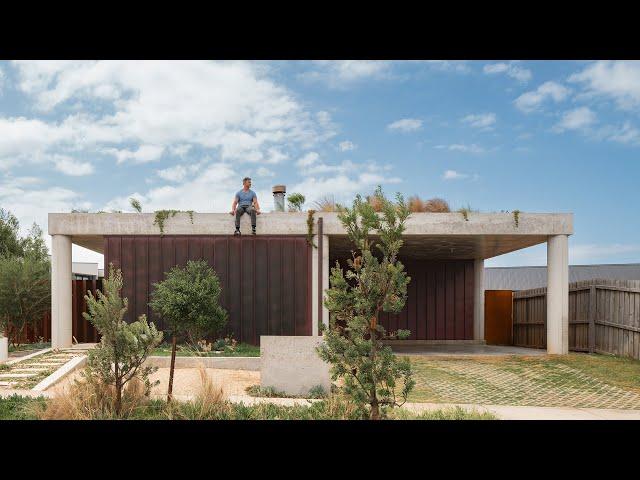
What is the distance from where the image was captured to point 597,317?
675 inches

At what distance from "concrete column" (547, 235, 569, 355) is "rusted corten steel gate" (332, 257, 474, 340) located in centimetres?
543

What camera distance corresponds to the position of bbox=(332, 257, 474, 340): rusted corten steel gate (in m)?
21.4

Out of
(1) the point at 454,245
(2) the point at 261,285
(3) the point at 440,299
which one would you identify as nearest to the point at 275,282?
(2) the point at 261,285

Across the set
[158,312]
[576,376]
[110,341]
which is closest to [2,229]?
[158,312]

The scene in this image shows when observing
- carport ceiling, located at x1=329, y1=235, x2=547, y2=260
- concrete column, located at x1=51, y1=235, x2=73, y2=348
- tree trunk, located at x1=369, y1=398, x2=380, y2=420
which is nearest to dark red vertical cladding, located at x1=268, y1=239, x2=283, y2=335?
carport ceiling, located at x1=329, y1=235, x2=547, y2=260

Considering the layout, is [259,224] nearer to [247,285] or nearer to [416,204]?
[247,285]

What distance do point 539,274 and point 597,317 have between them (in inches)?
902

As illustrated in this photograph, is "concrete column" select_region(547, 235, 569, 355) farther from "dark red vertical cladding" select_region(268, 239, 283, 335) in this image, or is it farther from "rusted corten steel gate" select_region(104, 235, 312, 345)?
"dark red vertical cladding" select_region(268, 239, 283, 335)

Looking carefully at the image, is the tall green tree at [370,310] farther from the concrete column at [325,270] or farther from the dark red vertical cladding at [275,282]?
the dark red vertical cladding at [275,282]
